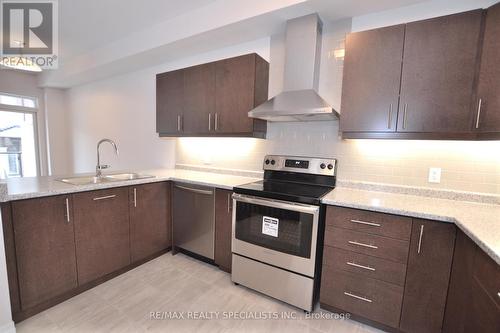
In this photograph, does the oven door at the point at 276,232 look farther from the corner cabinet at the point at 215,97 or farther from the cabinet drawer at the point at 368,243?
the corner cabinet at the point at 215,97

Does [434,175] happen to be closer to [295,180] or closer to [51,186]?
[295,180]

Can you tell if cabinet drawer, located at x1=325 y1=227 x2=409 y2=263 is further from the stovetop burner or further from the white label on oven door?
the white label on oven door

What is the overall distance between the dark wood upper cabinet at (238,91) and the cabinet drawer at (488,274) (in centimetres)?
179

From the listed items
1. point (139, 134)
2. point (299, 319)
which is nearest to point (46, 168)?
point (139, 134)

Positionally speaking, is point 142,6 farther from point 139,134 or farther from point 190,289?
point 190,289

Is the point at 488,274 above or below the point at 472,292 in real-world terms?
above

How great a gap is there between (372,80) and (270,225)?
1.37m

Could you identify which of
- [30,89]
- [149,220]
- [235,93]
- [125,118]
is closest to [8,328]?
[149,220]

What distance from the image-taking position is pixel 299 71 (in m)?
2.05

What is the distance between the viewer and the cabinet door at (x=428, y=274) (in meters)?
1.37

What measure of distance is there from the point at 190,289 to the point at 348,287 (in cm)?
132

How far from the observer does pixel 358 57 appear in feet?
5.84

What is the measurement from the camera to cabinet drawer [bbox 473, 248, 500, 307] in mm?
920

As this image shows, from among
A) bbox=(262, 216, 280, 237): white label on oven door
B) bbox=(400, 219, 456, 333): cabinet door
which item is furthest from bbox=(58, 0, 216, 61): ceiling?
bbox=(400, 219, 456, 333): cabinet door
